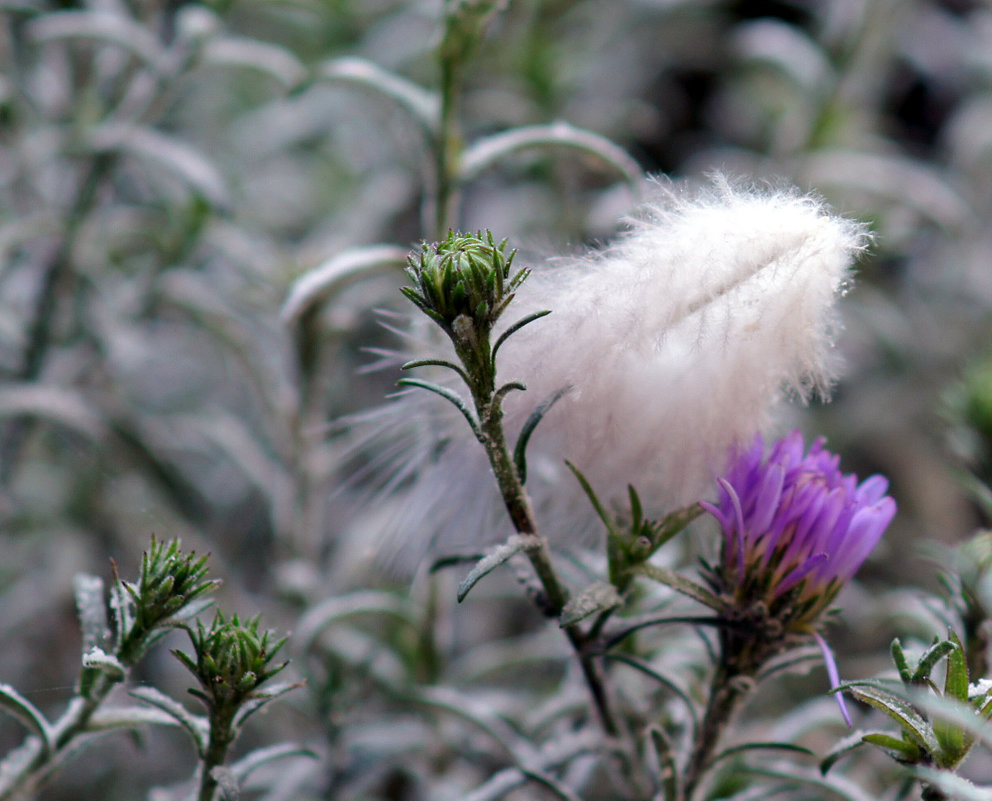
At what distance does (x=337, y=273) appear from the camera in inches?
44.8

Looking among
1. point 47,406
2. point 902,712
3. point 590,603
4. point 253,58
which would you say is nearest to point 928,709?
point 902,712

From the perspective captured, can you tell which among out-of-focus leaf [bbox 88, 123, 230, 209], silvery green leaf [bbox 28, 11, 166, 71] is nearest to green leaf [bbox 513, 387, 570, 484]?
out-of-focus leaf [bbox 88, 123, 230, 209]

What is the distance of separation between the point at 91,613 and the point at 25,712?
10 cm

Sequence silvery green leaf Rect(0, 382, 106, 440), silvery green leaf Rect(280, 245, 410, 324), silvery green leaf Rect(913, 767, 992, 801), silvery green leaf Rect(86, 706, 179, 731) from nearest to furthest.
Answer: silvery green leaf Rect(913, 767, 992, 801) → silvery green leaf Rect(86, 706, 179, 731) → silvery green leaf Rect(280, 245, 410, 324) → silvery green leaf Rect(0, 382, 106, 440)

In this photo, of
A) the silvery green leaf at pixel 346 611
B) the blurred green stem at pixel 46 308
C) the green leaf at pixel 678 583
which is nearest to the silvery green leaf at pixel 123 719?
the silvery green leaf at pixel 346 611

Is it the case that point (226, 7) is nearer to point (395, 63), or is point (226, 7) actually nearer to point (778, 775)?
point (395, 63)

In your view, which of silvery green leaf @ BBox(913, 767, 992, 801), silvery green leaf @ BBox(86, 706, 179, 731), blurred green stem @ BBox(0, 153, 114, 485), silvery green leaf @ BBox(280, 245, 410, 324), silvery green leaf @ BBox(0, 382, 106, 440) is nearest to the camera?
silvery green leaf @ BBox(913, 767, 992, 801)

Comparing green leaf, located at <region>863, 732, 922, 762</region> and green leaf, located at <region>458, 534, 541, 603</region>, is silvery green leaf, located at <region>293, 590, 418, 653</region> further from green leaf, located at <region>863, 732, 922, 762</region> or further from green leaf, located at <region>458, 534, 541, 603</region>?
green leaf, located at <region>863, 732, 922, 762</region>

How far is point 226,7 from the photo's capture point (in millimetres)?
1591

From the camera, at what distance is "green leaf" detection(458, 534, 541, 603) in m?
0.73

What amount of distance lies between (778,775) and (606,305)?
1.83 feet

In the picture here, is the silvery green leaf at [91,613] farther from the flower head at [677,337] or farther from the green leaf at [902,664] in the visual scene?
the green leaf at [902,664]

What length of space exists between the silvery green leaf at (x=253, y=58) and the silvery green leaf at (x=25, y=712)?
3.70ft

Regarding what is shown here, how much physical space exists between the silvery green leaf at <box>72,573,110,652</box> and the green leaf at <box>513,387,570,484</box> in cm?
44
